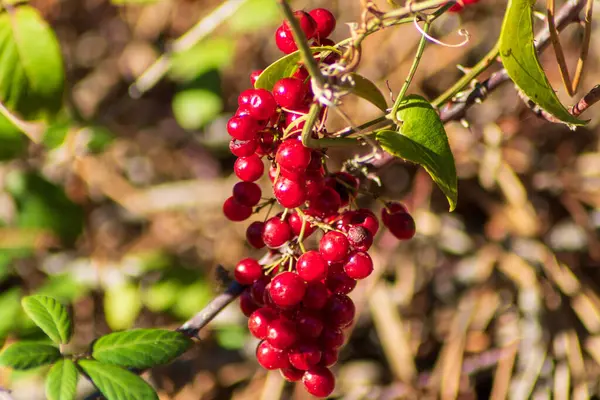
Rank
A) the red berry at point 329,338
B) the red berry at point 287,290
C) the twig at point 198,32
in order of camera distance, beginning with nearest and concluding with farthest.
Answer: the red berry at point 287,290
the red berry at point 329,338
the twig at point 198,32

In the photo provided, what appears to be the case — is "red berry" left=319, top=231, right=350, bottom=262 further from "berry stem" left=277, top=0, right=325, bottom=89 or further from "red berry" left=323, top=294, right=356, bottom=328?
"berry stem" left=277, top=0, right=325, bottom=89

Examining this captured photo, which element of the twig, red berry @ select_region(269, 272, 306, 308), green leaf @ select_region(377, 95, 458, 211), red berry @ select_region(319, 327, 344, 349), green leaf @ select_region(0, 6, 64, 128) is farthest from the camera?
the twig

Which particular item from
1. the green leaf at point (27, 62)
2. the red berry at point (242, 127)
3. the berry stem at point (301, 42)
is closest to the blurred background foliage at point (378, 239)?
the green leaf at point (27, 62)

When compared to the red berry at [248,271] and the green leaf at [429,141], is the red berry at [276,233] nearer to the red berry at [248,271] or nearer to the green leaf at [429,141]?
the red berry at [248,271]

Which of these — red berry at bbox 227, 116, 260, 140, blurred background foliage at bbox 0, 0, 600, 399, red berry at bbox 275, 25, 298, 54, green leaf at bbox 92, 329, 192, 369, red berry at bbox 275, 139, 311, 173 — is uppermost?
red berry at bbox 275, 25, 298, 54

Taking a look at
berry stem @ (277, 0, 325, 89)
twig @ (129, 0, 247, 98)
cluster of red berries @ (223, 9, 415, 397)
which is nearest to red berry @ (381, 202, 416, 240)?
cluster of red berries @ (223, 9, 415, 397)

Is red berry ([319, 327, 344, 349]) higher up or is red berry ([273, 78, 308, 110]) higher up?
red berry ([273, 78, 308, 110])
